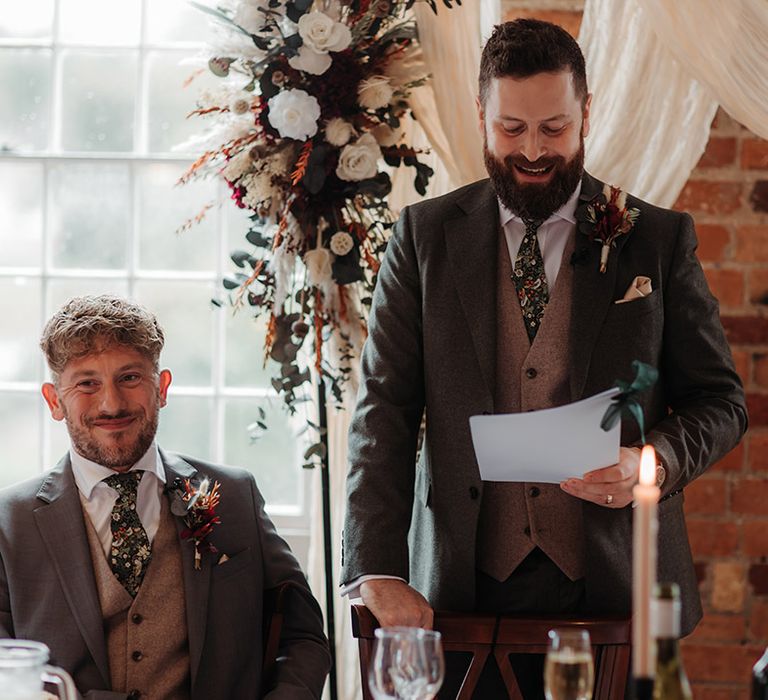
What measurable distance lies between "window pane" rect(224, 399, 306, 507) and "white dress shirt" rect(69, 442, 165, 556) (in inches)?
46.0

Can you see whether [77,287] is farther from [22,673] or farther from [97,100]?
[22,673]

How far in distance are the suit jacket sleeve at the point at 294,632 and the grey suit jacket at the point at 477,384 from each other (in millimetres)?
197

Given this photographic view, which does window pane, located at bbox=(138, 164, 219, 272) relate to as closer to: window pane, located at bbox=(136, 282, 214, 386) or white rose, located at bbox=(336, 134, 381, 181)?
window pane, located at bbox=(136, 282, 214, 386)

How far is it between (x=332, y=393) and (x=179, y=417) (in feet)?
2.51

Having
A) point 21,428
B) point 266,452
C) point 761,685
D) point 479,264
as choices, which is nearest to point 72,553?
point 479,264

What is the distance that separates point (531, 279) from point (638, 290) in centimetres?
18

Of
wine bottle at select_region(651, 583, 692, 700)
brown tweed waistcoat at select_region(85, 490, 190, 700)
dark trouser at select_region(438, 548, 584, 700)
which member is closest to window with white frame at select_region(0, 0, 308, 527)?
brown tweed waistcoat at select_region(85, 490, 190, 700)

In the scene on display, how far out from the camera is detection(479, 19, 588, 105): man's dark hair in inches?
77.4

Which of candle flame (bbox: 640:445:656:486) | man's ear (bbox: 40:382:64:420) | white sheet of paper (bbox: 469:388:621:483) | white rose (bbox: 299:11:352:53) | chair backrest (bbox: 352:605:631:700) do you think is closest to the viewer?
candle flame (bbox: 640:445:656:486)

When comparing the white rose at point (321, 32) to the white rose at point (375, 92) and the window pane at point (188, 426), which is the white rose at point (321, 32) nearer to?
the white rose at point (375, 92)

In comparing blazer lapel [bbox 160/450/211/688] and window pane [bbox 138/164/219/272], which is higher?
window pane [bbox 138/164/219/272]

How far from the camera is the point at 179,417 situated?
339 centimetres

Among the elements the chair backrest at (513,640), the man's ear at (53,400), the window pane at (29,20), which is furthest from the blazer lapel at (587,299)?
the window pane at (29,20)

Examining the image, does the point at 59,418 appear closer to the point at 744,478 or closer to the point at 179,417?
the point at 179,417
